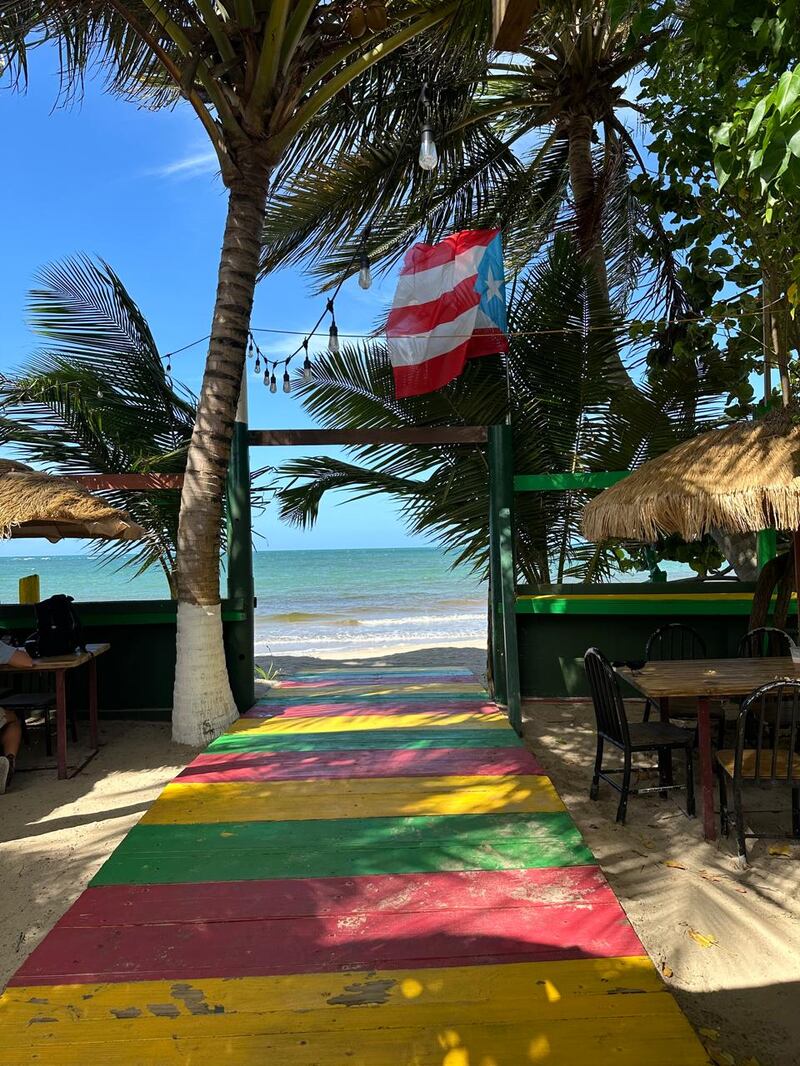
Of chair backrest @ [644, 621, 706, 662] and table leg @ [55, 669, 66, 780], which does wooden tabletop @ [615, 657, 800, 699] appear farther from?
table leg @ [55, 669, 66, 780]

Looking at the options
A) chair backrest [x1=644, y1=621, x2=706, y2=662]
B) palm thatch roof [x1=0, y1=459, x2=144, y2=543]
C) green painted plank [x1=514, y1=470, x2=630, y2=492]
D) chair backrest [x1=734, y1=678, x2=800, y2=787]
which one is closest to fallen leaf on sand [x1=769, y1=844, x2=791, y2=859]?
chair backrest [x1=734, y1=678, x2=800, y2=787]

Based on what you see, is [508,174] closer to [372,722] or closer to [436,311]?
[436,311]

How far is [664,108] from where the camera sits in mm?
5859

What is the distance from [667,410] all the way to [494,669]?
2.77 metres

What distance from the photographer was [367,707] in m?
5.95

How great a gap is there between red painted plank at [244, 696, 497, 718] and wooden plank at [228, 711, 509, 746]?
10 cm

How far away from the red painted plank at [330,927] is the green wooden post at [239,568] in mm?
3082

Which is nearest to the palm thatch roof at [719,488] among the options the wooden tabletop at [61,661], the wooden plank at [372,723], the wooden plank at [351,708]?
the wooden plank at [372,723]

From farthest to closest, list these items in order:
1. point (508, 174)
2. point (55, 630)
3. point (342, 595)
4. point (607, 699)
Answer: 1. point (342, 595)
2. point (508, 174)
3. point (55, 630)
4. point (607, 699)

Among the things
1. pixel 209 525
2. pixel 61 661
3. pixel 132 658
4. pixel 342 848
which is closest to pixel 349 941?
pixel 342 848

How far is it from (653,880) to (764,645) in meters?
2.47

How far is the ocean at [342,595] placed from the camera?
21.0 meters

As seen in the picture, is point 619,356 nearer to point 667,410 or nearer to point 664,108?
point 667,410

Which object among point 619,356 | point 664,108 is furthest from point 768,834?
point 664,108
